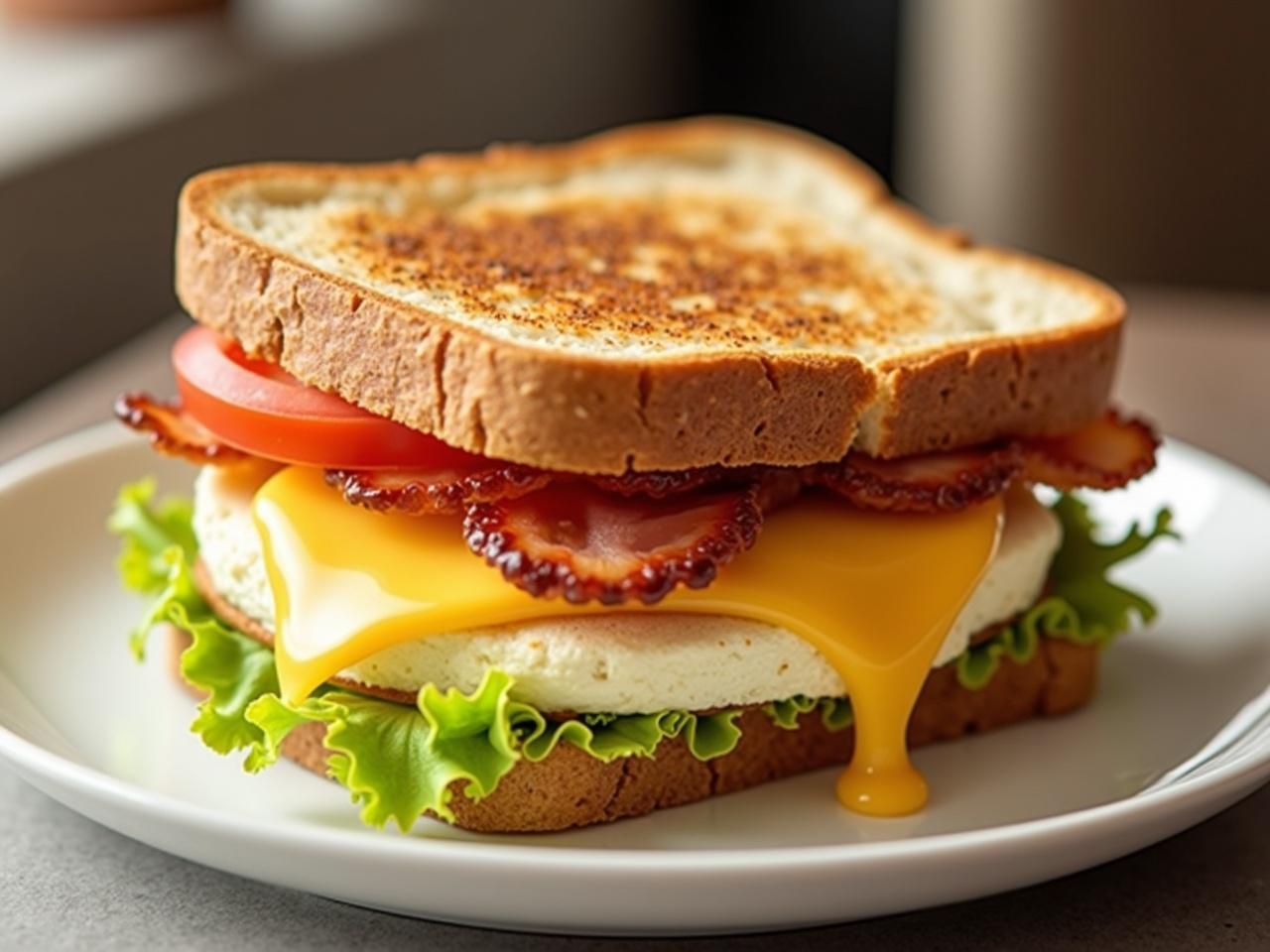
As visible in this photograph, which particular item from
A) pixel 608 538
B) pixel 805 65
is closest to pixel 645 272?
pixel 608 538

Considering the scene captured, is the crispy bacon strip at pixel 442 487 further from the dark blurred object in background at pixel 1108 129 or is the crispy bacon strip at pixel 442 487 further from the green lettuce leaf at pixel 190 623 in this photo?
the dark blurred object in background at pixel 1108 129

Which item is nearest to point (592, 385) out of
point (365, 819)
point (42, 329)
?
point (365, 819)

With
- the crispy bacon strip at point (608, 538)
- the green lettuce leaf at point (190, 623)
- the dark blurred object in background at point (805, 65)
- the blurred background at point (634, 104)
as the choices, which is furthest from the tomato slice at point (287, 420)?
the dark blurred object in background at point (805, 65)

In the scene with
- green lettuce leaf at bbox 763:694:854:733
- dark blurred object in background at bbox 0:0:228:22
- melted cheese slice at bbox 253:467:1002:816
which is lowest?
dark blurred object in background at bbox 0:0:228:22

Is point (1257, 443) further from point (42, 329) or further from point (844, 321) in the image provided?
point (42, 329)

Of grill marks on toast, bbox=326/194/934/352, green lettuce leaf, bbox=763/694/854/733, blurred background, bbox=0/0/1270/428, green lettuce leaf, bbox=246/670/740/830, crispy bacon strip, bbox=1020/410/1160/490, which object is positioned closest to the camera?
green lettuce leaf, bbox=246/670/740/830

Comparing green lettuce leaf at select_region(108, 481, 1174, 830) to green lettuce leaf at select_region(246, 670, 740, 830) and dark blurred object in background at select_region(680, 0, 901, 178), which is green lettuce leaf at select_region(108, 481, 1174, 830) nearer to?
green lettuce leaf at select_region(246, 670, 740, 830)

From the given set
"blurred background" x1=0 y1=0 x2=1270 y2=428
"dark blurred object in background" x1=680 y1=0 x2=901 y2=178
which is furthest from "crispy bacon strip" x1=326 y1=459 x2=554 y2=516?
"dark blurred object in background" x1=680 y1=0 x2=901 y2=178
